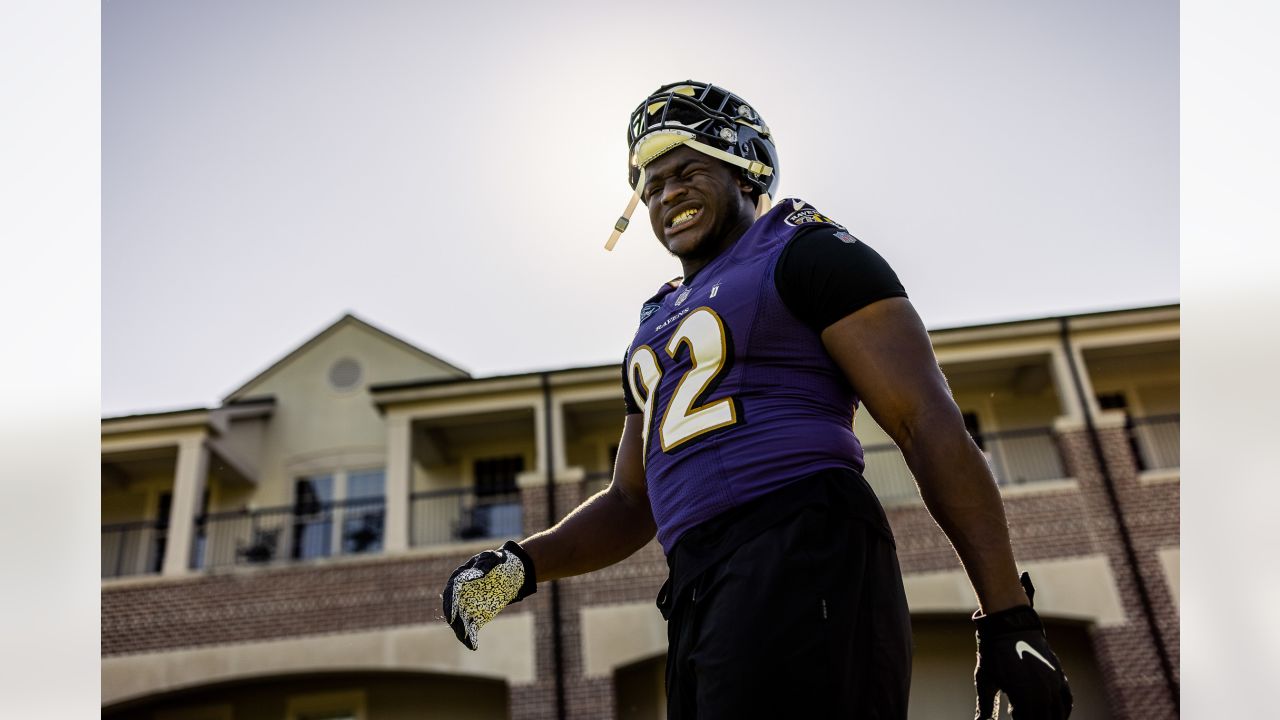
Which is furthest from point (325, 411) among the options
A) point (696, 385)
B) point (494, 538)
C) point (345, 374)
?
point (696, 385)

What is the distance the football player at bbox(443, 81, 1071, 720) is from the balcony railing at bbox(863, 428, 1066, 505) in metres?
15.2

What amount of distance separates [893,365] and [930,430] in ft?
0.48

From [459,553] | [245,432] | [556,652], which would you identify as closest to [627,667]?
[556,652]

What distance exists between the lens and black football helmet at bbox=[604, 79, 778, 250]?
247 centimetres

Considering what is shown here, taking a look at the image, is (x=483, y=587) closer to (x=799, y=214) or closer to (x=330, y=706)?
(x=799, y=214)

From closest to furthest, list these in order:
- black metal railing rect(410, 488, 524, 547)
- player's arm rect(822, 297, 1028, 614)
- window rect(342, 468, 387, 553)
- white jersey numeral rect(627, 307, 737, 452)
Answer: player's arm rect(822, 297, 1028, 614)
white jersey numeral rect(627, 307, 737, 452)
black metal railing rect(410, 488, 524, 547)
window rect(342, 468, 387, 553)

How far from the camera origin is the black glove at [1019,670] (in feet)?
5.36

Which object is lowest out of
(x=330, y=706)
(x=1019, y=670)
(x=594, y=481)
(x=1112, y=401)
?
(x=1019, y=670)

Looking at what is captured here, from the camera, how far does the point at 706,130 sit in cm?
248

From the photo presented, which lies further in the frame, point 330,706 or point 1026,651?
point 330,706

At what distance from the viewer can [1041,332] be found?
17641mm

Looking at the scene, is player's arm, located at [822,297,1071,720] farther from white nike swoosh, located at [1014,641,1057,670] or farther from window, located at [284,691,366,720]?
window, located at [284,691,366,720]

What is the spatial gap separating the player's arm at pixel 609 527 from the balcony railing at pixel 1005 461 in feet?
48.7

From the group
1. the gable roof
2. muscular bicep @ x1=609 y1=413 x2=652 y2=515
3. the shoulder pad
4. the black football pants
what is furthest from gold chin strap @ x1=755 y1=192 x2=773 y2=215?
the gable roof
